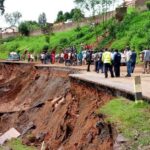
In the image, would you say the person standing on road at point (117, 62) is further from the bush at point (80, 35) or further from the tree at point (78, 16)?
the tree at point (78, 16)

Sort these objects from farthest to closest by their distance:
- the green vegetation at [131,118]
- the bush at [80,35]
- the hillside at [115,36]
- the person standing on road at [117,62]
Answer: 1. the bush at [80,35]
2. the hillside at [115,36]
3. the person standing on road at [117,62]
4. the green vegetation at [131,118]

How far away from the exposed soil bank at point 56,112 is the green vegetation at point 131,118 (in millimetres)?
411

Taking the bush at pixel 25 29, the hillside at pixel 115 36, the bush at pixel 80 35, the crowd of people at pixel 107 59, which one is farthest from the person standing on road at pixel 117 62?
the bush at pixel 25 29

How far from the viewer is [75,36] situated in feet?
225

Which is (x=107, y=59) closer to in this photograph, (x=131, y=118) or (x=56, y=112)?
(x=56, y=112)

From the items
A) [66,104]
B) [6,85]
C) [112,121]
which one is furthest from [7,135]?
[6,85]

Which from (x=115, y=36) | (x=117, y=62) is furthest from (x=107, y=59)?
(x=115, y=36)

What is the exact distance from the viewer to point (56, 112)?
27812 mm

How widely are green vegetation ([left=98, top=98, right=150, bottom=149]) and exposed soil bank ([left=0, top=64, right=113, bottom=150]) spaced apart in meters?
0.41

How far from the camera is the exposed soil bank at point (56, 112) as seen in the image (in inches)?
708

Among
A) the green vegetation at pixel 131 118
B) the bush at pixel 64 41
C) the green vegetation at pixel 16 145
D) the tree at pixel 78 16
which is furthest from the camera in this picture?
the tree at pixel 78 16

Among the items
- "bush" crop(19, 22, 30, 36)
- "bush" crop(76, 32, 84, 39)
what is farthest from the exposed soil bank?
"bush" crop(19, 22, 30, 36)

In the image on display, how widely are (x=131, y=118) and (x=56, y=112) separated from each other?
1307cm

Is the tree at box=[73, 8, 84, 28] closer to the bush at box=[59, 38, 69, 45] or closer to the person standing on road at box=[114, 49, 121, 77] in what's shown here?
the bush at box=[59, 38, 69, 45]
